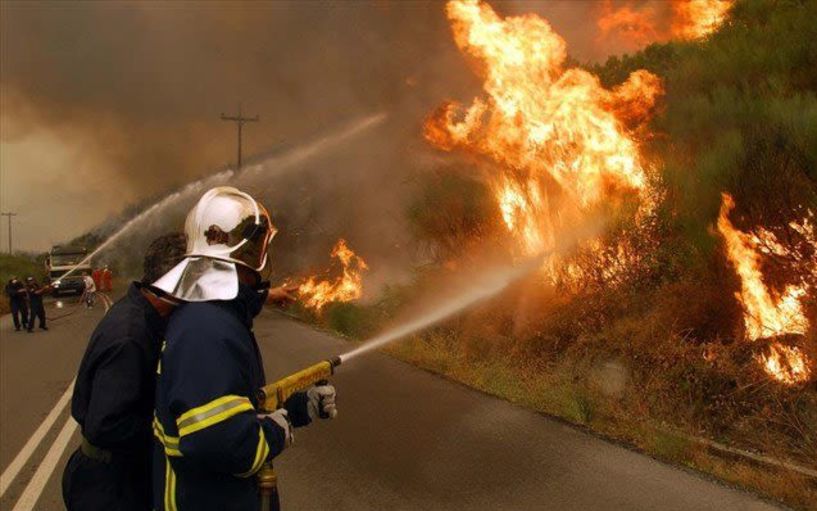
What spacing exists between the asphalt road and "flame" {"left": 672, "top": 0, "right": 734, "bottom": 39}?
8.31 metres

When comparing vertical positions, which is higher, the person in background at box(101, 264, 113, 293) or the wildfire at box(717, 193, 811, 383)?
the wildfire at box(717, 193, 811, 383)

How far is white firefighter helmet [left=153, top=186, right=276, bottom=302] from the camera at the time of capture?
2238mm

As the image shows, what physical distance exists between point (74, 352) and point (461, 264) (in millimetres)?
7644

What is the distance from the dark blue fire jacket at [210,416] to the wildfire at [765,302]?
18.4ft

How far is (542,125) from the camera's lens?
33.3ft

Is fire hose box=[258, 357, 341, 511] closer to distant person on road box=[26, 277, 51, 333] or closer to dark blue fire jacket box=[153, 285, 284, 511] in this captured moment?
dark blue fire jacket box=[153, 285, 284, 511]

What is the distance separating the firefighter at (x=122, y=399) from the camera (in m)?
2.51

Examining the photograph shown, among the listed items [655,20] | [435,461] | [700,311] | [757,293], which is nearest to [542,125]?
[700,311]

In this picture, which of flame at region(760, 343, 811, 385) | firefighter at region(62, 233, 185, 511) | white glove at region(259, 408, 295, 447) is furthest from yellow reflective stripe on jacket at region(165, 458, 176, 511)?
flame at region(760, 343, 811, 385)

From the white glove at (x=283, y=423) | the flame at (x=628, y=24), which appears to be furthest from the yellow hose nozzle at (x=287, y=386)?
the flame at (x=628, y=24)

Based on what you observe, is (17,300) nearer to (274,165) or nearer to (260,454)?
(274,165)

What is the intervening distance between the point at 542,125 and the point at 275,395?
8.35 meters

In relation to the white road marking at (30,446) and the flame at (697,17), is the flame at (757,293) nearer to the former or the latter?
the flame at (697,17)

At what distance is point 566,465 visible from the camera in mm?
5359
